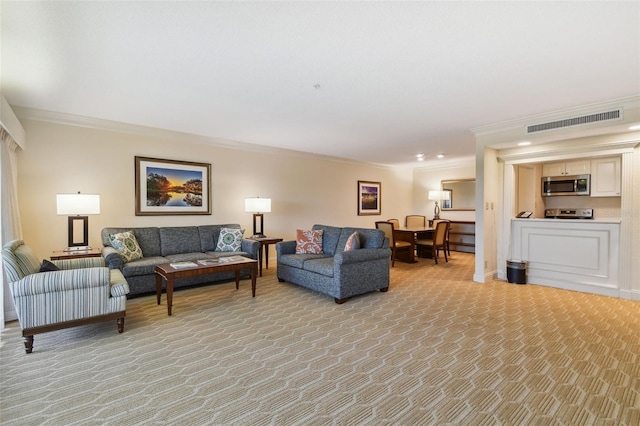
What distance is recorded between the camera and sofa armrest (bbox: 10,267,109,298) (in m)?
2.51

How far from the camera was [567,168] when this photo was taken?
17.6ft

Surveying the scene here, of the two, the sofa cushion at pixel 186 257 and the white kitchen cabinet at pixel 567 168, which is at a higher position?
the white kitchen cabinet at pixel 567 168

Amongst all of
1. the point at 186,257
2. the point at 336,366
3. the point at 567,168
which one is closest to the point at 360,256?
the point at 336,366

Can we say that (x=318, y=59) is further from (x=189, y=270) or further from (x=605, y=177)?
(x=605, y=177)

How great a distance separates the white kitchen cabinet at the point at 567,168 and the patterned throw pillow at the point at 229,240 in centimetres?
572

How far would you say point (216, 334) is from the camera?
2883mm

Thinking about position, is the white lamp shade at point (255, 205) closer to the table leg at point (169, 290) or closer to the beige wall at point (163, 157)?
the beige wall at point (163, 157)

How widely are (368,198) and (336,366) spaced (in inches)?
251

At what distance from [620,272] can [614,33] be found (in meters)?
3.39

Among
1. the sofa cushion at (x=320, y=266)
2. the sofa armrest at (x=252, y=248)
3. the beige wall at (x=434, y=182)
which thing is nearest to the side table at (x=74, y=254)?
the sofa armrest at (x=252, y=248)

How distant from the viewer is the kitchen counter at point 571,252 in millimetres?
4117

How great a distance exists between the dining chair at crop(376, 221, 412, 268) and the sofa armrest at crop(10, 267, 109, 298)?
469 centimetres

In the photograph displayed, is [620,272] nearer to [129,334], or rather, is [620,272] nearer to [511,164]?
[511,164]

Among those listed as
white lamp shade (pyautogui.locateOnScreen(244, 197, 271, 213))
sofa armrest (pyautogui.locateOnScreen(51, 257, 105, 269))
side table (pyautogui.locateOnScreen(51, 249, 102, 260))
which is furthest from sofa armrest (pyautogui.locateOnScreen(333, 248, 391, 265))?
side table (pyautogui.locateOnScreen(51, 249, 102, 260))
